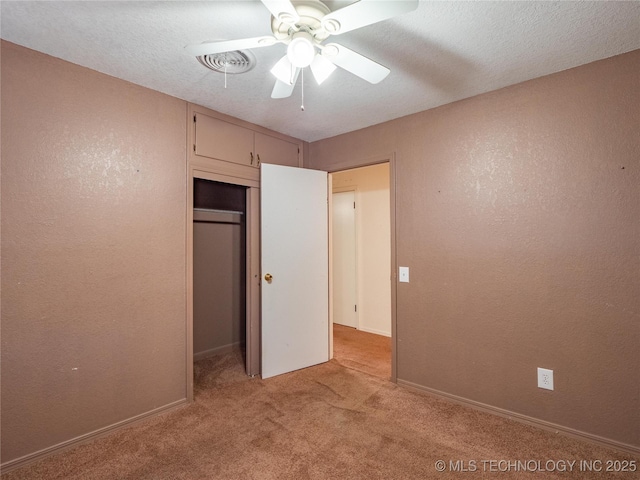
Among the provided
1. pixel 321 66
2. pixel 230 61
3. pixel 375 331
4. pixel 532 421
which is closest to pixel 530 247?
pixel 532 421

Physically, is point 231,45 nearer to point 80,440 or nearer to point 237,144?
point 237,144

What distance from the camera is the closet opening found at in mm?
3439

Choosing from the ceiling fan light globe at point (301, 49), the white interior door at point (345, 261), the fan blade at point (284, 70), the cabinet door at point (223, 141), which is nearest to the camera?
the ceiling fan light globe at point (301, 49)

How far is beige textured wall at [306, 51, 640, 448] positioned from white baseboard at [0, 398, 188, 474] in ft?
6.22

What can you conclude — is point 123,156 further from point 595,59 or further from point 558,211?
point 595,59

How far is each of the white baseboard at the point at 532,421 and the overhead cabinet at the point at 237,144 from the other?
2384 mm

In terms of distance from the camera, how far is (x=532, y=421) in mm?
2145

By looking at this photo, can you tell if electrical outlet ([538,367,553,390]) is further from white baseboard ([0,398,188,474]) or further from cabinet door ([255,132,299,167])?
cabinet door ([255,132,299,167])

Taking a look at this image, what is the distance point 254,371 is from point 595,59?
341 cm

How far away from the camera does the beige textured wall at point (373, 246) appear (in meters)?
4.26

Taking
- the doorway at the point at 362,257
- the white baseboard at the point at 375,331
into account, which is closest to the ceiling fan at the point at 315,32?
the doorway at the point at 362,257

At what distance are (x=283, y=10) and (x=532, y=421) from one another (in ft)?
9.09

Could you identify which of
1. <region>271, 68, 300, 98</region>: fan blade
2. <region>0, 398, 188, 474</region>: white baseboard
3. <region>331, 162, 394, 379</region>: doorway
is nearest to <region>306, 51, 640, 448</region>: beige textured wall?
<region>271, 68, 300, 98</region>: fan blade

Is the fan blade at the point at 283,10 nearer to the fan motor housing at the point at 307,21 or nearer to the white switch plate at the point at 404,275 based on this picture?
the fan motor housing at the point at 307,21
